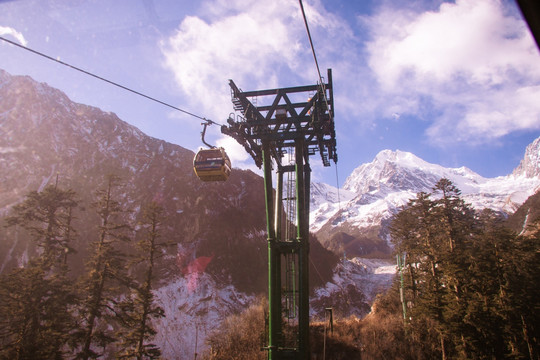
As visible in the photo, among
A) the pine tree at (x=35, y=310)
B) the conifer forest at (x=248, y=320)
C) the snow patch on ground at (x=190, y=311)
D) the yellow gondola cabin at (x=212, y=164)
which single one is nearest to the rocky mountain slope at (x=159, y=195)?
the snow patch on ground at (x=190, y=311)

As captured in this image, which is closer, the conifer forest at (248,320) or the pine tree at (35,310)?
the pine tree at (35,310)

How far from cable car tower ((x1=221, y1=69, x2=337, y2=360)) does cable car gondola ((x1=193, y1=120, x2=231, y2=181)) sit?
3.47 feet

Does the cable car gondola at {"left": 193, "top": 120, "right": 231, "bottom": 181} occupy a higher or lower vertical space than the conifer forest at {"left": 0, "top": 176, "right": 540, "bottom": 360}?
higher

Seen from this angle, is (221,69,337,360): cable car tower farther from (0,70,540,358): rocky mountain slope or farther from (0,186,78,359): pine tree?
(0,70,540,358): rocky mountain slope

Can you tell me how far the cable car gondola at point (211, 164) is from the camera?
45.4ft

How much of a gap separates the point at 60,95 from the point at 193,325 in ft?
251

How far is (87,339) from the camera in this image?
1792 centimetres

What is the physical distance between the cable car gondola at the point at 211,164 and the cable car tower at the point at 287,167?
106 centimetres

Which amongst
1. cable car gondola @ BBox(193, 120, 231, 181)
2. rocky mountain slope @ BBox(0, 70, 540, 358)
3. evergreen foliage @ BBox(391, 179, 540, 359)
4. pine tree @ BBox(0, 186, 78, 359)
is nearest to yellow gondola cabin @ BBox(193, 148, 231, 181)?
cable car gondola @ BBox(193, 120, 231, 181)

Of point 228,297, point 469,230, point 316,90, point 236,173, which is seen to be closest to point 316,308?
point 228,297

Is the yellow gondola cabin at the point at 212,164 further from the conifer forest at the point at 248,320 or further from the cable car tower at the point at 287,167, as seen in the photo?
the conifer forest at the point at 248,320

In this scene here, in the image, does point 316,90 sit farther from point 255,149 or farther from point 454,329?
point 454,329

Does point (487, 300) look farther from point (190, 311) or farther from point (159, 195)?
point (159, 195)

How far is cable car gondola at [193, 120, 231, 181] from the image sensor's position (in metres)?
13.9
